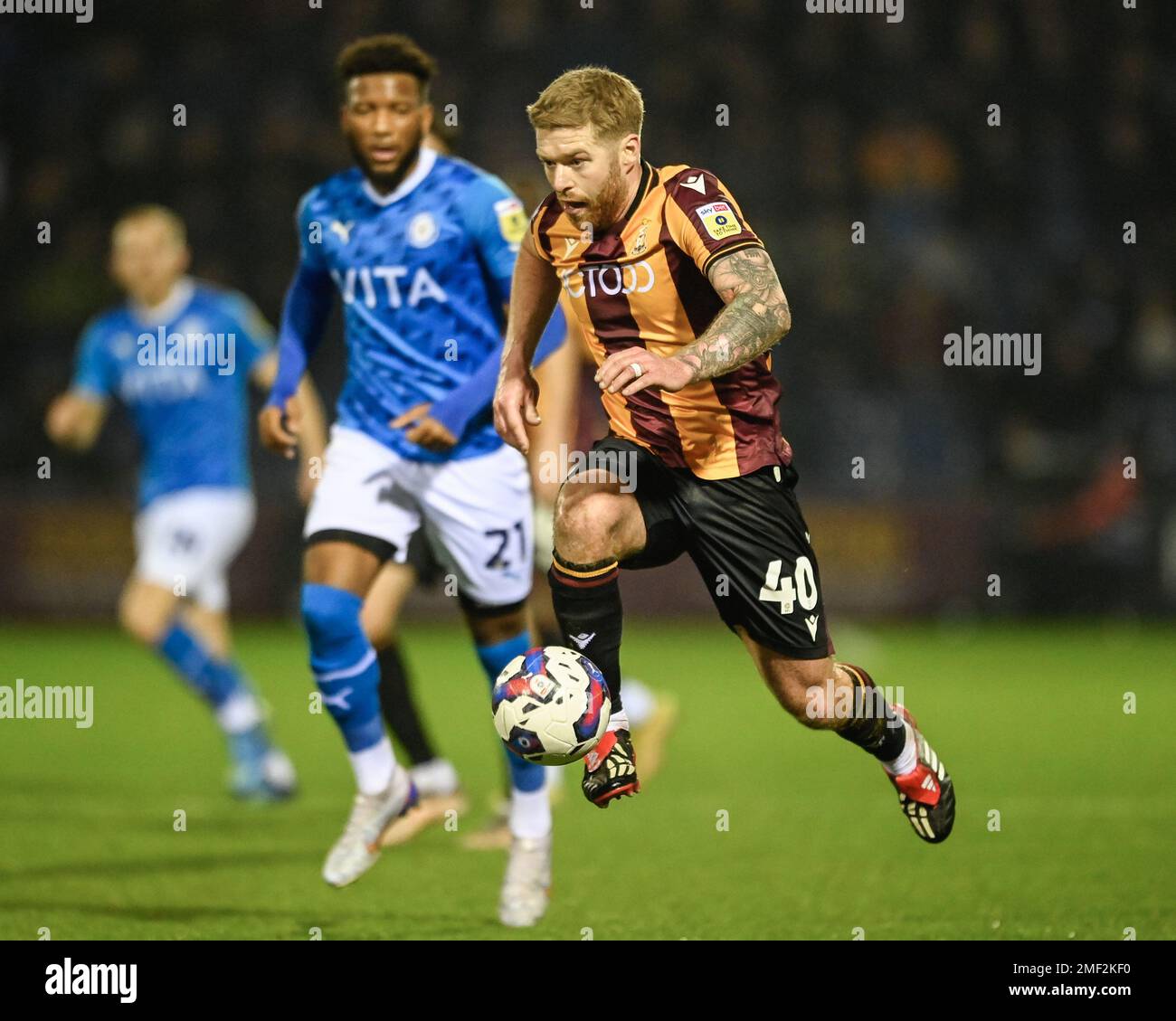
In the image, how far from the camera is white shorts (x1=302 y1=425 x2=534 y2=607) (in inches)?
209

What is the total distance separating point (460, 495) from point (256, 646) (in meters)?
8.59

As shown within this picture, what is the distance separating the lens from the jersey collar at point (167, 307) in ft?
27.9

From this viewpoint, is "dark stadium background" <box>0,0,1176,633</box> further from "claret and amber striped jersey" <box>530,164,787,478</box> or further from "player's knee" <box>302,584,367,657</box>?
"claret and amber striped jersey" <box>530,164,787,478</box>

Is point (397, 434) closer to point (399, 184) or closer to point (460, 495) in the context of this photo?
point (460, 495)

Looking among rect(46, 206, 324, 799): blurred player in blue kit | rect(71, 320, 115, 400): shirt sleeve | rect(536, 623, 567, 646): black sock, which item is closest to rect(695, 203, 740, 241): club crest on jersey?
rect(536, 623, 567, 646): black sock

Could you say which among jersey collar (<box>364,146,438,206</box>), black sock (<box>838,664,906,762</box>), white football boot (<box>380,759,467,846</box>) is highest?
jersey collar (<box>364,146,438,206</box>)

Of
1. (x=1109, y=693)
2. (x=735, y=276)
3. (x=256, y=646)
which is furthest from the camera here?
(x=256, y=646)

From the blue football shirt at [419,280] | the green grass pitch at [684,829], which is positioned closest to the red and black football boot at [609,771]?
the green grass pitch at [684,829]

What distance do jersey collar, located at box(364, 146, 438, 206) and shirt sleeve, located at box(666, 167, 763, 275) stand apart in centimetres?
133

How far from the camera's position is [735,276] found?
4.12 metres

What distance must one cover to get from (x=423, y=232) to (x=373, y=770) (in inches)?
63.6

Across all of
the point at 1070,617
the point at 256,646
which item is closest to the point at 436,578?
the point at 256,646

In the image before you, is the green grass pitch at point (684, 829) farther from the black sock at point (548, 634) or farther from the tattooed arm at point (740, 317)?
the tattooed arm at point (740, 317)

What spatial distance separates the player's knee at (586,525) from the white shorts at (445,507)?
41.3 inches
